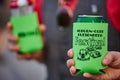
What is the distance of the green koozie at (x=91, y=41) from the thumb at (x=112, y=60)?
0.03ft

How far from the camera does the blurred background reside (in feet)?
3.67

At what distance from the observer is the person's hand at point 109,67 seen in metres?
0.87

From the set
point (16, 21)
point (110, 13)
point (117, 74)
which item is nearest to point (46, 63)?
point (16, 21)

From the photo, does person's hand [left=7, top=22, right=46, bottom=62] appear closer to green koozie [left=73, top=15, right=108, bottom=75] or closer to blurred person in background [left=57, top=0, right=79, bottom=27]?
blurred person in background [left=57, top=0, right=79, bottom=27]

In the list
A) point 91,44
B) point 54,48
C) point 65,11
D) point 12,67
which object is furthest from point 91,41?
point 12,67

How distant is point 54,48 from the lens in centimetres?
150

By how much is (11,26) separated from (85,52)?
1.68ft

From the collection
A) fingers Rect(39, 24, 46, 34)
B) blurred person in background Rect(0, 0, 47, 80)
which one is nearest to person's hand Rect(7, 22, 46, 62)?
fingers Rect(39, 24, 46, 34)

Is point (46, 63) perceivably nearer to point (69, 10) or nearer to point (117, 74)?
point (69, 10)

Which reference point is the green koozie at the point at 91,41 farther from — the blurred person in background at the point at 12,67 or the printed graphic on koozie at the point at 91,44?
the blurred person in background at the point at 12,67

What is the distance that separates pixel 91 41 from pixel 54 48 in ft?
2.13

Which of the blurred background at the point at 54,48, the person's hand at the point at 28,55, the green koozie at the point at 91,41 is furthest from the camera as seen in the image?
the person's hand at the point at 28,55

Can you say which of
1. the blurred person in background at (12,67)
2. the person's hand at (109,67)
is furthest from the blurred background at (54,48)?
the person's hand at (109,67)

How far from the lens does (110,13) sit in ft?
3.66
